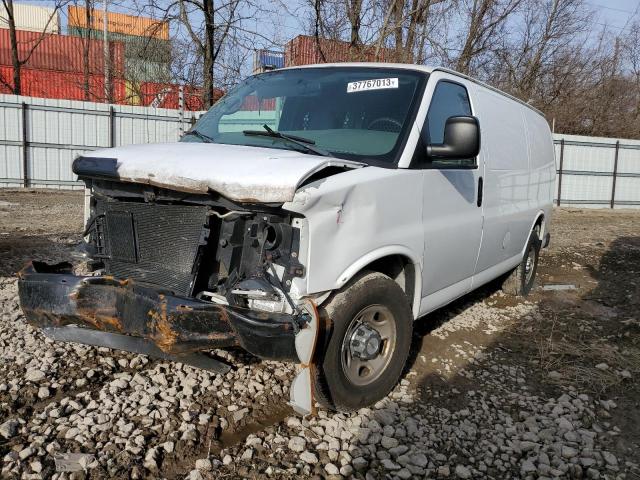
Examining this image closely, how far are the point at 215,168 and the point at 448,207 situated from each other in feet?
6.11

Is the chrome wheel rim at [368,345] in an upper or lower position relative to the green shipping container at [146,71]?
lower

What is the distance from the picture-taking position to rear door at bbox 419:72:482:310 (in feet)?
12.3

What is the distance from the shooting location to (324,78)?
416cm

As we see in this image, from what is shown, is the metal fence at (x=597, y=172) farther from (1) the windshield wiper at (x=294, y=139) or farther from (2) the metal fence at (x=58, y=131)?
(1) the windshield wiper at (x=294, y=139)

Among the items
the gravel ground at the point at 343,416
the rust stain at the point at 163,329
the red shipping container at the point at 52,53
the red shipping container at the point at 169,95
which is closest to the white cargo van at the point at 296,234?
the rust stain at the point at 163,329

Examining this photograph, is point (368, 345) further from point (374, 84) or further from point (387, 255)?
point (374, 84)

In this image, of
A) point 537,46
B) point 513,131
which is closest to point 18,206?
point 513,131

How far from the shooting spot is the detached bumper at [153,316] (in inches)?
104

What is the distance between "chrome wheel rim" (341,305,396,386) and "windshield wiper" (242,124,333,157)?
1.01 meters

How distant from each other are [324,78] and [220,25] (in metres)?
8.27

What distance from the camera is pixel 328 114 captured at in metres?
3.89

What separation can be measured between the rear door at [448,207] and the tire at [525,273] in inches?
76.7

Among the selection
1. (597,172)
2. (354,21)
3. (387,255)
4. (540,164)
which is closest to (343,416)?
(387,255)

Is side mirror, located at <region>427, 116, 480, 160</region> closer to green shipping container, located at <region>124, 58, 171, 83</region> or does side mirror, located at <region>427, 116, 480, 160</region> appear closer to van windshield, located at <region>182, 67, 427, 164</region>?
van windshield, located at <region>182, 67, 427, 164</region>
